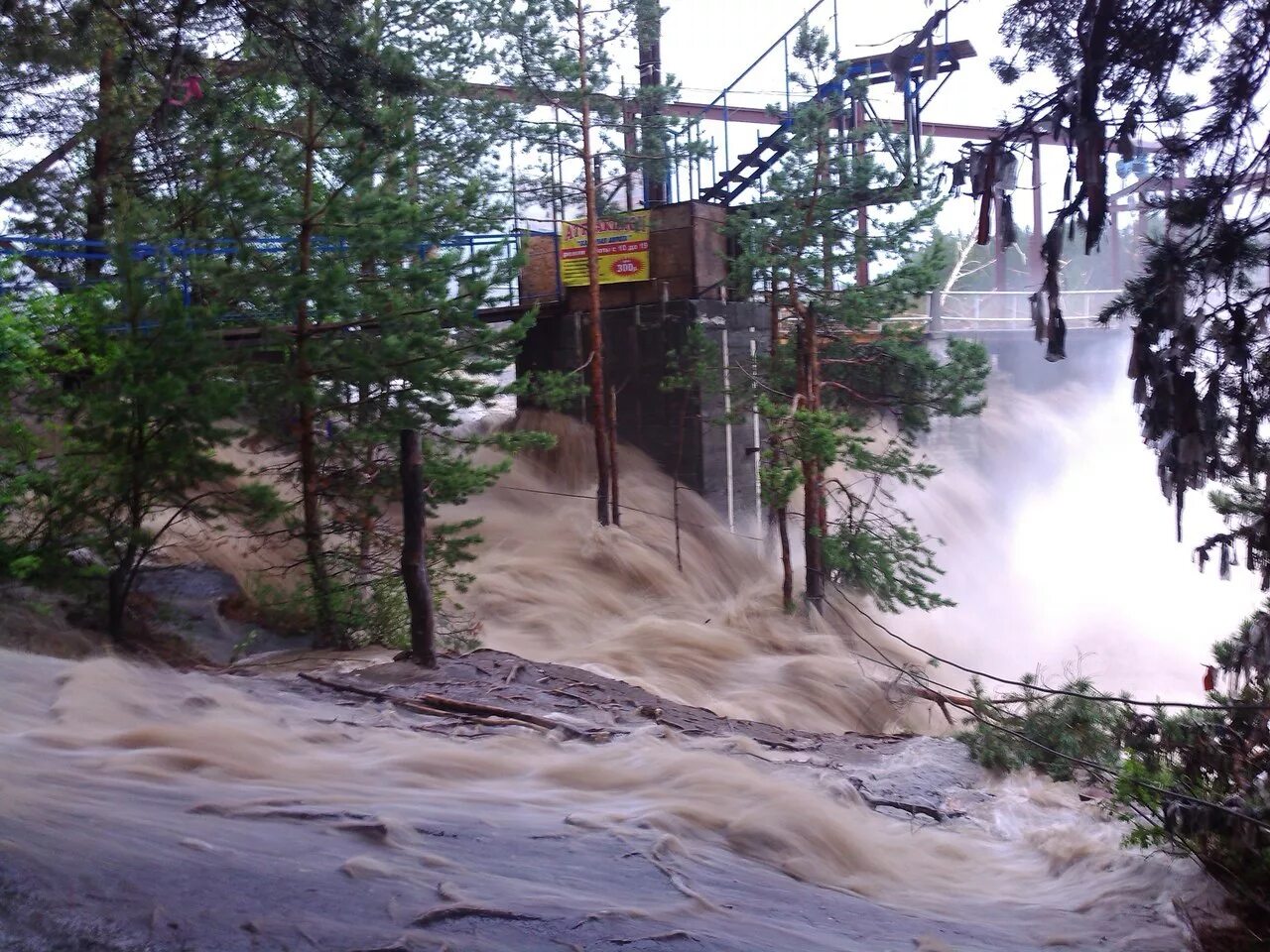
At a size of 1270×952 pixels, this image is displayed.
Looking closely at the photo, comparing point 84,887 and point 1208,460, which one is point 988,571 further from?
point 84,887

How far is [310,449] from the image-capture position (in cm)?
1157

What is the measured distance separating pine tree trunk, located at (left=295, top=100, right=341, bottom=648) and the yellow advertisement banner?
27.1 ft

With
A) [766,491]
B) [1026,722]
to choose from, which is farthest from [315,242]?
[1026,722]

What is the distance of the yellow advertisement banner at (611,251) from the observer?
19.4 m

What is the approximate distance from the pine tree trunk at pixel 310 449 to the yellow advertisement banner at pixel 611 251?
8266mm

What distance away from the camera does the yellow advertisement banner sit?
1942 centimetres

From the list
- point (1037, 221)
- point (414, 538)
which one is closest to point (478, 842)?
point (414, 538)

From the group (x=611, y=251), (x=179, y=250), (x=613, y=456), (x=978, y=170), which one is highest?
(x=611, y=251)

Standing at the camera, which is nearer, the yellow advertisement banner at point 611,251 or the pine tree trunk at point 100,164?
the pine tree trunk at point 100,164

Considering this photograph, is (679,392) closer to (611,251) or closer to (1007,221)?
(611,251)

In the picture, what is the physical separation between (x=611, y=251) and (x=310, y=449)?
9.70 m

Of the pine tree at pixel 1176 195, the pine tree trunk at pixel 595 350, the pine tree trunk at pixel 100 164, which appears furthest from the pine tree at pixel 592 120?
the pine tree at pixel 1176 195

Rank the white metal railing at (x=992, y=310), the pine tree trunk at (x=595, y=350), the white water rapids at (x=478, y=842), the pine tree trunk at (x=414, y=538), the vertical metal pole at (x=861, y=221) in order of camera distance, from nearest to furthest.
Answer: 1. the white water rapids at (x=478, y=842)
2. the pine tree trunk at (x=414, y=538)
3. the vertical metal pole at (x=861, y=221)
4. the pine tree trunk at (x=595, y=350)
5. the white metal railing at (x=992, y=310)

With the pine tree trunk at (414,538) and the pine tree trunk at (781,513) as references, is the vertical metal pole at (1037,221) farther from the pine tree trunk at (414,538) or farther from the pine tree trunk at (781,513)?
the pine tree trunk at (414,538)
